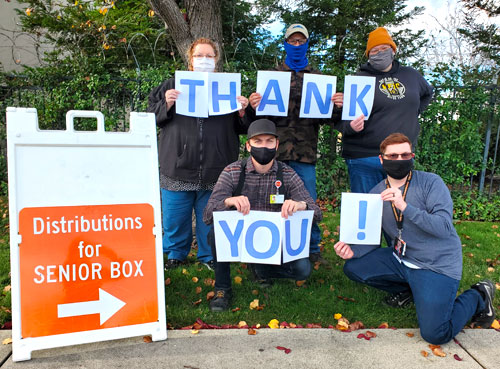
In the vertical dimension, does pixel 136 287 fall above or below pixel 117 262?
below

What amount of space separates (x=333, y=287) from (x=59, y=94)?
5.26 meters

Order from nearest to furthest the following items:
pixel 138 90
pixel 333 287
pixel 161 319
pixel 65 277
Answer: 1. pixel 65 277
2. pixel 161 319
3. pixel 333 287
4. pixel 138 90

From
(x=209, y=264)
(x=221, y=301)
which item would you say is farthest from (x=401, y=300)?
(x=209, y=264)

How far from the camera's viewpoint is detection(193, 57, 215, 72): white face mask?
3.55m

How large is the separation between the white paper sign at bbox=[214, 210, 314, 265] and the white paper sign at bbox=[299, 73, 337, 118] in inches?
45.3

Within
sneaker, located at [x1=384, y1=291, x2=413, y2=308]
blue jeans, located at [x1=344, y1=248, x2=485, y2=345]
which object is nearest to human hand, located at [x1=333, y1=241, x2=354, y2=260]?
blue jeans, located at [x1=344, y1=248, x2=485, y2=345]

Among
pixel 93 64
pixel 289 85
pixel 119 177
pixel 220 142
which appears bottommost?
pixel 119 177

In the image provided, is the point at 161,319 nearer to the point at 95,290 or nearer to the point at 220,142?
the point at 95,290

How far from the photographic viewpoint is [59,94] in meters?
6.35

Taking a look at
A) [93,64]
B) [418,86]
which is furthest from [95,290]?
[93,64]

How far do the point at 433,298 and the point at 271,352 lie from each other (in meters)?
1.19

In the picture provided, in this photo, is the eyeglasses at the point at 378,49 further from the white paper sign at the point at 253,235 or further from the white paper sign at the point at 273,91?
the white paper sign at the point at 253,235

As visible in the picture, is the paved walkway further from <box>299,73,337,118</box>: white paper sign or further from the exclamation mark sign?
<box>299,73,337,118</box>: white paper sign

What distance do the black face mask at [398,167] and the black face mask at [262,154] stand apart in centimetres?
87
